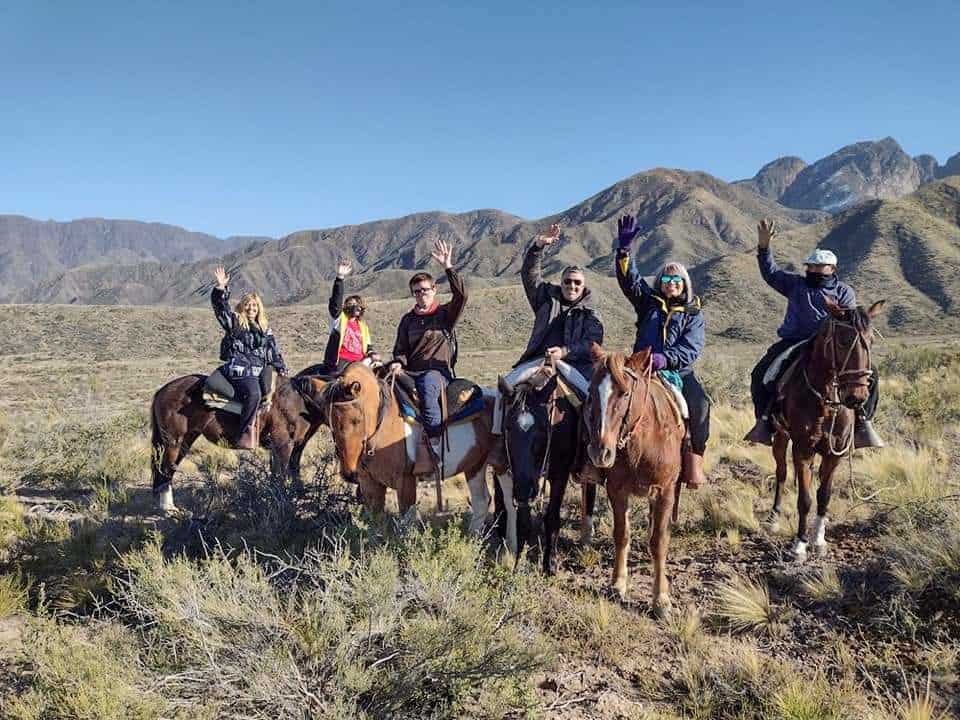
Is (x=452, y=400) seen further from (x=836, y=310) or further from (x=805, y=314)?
(x=805, y=314)

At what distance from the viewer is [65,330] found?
4469cm

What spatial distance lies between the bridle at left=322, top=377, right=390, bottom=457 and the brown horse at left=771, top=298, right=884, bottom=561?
3.95m

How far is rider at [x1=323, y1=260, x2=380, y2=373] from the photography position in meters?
7.61

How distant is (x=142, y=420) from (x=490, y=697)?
10941 mm

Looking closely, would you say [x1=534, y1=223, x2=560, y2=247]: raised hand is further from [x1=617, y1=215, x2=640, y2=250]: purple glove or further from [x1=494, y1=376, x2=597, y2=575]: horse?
[x1=494, y1=376, x2=597, y2=575]: horse

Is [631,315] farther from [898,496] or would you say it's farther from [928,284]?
[898,496]

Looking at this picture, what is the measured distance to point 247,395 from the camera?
743 cm

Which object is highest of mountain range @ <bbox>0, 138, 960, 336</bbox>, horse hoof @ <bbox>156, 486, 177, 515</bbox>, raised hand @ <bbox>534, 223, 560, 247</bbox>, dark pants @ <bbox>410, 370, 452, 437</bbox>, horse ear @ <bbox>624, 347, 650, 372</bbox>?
mountain range @ <bbox>0, 138, 960, 336</bbox>

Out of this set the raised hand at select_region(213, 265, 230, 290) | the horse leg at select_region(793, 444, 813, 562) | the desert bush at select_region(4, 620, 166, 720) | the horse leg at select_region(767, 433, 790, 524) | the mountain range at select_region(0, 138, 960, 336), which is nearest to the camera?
the desert bush at select_region(4, 620, 166, 720)

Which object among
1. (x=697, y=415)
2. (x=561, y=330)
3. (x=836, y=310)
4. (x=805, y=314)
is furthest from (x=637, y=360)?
(x=805, y=314)

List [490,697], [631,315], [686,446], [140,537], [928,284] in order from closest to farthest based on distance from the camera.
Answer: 1. [490,697]
2. [686,446]
3. [140,537]
4. [928,284]
5. [631,315]

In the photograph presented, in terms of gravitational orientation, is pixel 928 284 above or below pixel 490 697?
above

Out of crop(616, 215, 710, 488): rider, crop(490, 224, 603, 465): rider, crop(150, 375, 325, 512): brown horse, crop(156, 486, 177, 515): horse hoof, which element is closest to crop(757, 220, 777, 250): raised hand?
crop(616, 215, 710, 488): rider

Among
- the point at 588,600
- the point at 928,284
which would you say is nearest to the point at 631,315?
the point at 928,284
